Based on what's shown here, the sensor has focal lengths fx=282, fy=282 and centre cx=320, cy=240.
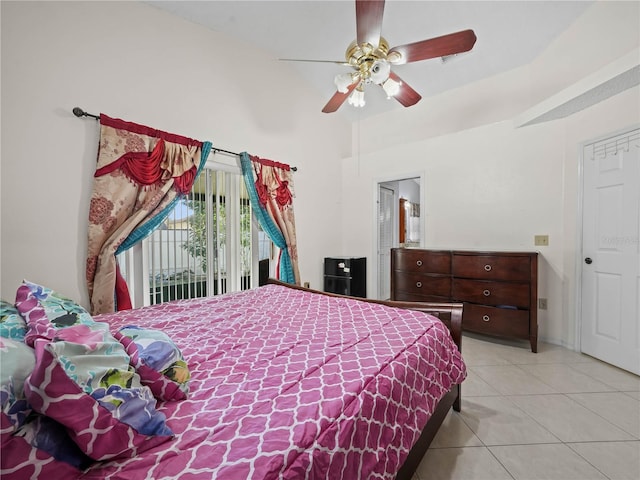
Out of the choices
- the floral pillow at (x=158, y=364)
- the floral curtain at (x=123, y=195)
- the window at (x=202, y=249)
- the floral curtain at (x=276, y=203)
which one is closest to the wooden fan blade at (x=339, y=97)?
the floral curtain at (x=276, y=203)

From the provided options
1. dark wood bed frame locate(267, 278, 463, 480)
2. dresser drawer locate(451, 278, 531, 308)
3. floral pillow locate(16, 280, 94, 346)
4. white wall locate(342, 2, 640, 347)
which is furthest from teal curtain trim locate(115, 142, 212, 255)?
dresser drawer locate(451, 278, 531, 308)

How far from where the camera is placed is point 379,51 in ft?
7.02

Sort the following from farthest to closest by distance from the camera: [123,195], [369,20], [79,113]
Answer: [123,195]
[79,113]
[369,20]

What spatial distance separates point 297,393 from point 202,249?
2.47 metres

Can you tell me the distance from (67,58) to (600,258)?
466 cm

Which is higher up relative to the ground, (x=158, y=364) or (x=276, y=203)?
(x=276, y=203)

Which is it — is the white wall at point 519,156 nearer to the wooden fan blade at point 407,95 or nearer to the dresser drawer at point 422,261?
the dresser drawer at point 422,261

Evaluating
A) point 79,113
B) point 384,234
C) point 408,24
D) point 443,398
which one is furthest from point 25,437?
point 384,234

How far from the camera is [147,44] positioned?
2500mm

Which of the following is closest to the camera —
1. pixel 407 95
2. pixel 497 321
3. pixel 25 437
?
pixel 25 437

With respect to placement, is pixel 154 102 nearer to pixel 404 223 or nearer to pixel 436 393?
pixel 436 393

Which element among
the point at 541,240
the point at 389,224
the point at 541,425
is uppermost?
the point at 389,224

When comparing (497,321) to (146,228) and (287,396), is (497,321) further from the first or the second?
(146,228)

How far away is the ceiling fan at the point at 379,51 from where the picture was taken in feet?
6.06
